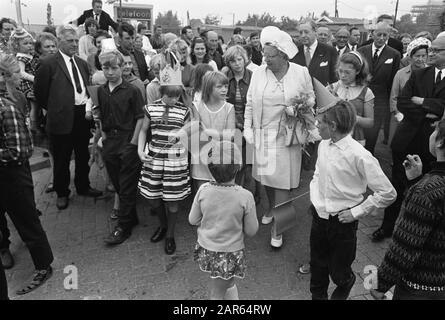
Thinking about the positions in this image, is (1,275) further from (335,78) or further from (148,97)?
(335,78)

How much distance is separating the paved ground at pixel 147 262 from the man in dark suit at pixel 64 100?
1.87 feet

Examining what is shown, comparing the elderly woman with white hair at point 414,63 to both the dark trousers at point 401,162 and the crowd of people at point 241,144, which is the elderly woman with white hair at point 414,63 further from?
the dark trousers at point 401,162

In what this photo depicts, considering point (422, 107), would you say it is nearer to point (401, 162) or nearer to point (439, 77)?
point (439, 77)

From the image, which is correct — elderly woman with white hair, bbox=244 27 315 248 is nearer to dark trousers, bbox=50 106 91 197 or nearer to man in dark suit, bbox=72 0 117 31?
dark trousers, bbox=50 106 91 197

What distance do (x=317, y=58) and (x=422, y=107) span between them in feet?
8.15

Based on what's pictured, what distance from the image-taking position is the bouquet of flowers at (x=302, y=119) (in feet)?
11.4

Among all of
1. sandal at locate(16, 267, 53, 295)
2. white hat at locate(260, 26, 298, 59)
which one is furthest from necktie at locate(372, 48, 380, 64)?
sandal at locate(16, 267, 53, 295)

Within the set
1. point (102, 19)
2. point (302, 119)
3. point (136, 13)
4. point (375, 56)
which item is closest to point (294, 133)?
point (302, 119)

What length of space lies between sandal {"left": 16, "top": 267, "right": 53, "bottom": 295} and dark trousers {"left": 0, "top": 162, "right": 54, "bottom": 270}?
0.05m

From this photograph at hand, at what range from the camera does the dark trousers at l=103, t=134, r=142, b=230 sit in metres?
3.99

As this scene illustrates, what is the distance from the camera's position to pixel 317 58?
5.62 m
